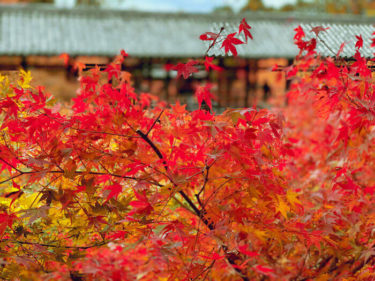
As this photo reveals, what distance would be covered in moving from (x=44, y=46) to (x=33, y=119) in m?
14.6

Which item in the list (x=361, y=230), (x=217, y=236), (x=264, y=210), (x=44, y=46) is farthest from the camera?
(x=44, y=46)

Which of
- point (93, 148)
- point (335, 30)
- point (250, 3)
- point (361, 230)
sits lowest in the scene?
point (361, 230)

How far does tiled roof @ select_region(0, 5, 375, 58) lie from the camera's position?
15.1 metres

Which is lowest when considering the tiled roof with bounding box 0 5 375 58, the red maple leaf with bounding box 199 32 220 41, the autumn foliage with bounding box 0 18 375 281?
the autumn foliage with bounding box 0 18 375 281

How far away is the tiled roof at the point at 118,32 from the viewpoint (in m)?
15.1

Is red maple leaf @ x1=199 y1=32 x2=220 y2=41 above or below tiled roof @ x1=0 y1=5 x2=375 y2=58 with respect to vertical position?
below

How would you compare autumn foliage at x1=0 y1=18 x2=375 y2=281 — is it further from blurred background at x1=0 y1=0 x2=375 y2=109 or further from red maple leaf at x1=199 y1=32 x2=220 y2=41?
blurred background at x1=0 y1=0 x2=375 y2=109

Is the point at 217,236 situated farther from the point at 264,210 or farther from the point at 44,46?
the point at 44,46

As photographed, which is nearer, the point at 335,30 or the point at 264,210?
the point at 264,210

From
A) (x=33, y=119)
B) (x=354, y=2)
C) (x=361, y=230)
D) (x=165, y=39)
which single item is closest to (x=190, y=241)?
(x=33, y=119)

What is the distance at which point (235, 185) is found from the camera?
75.4 inches

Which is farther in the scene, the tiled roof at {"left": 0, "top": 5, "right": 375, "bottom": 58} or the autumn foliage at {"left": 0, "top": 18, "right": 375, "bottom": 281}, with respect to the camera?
the tiled roof at {"left": 0, "top": 5, "right": 375, "bottom": 58}

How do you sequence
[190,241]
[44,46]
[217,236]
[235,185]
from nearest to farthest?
[217,236]
[190,241]
[235,185]
[44,46]

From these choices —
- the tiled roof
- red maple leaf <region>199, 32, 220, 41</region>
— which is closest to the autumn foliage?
red maple leaf <region>199, 32, 220, 41</region>
